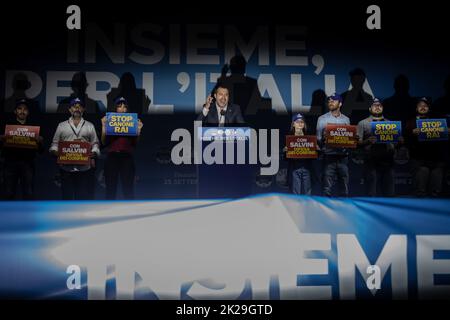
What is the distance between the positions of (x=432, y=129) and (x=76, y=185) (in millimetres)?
4302

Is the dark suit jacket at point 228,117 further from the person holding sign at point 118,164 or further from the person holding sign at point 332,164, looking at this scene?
the person holding sign at point 332,164

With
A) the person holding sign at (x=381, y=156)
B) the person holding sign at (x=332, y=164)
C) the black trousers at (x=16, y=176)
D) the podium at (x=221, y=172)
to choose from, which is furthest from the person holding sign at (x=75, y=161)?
the person holding sign at (x=381, y=156)

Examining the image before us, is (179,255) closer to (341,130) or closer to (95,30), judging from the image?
(341,130)

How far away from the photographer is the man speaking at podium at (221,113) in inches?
235

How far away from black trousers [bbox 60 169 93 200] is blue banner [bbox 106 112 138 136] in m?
0.56

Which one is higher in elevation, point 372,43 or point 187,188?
point 372,43

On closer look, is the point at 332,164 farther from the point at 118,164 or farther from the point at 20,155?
the point at 20,155

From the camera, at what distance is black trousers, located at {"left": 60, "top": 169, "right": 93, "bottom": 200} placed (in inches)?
228

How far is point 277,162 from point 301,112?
31.8 inches

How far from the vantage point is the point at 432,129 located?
6.11 meters

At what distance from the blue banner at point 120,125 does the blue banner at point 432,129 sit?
3.47 m

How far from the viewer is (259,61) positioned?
23.5 feet

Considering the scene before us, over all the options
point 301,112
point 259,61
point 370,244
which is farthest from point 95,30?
point 370,244

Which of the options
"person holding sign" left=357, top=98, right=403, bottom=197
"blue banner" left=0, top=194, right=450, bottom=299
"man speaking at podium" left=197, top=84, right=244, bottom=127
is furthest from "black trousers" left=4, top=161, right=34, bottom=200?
"person holding sign" left=357, top=98, right=403, bottom=197
